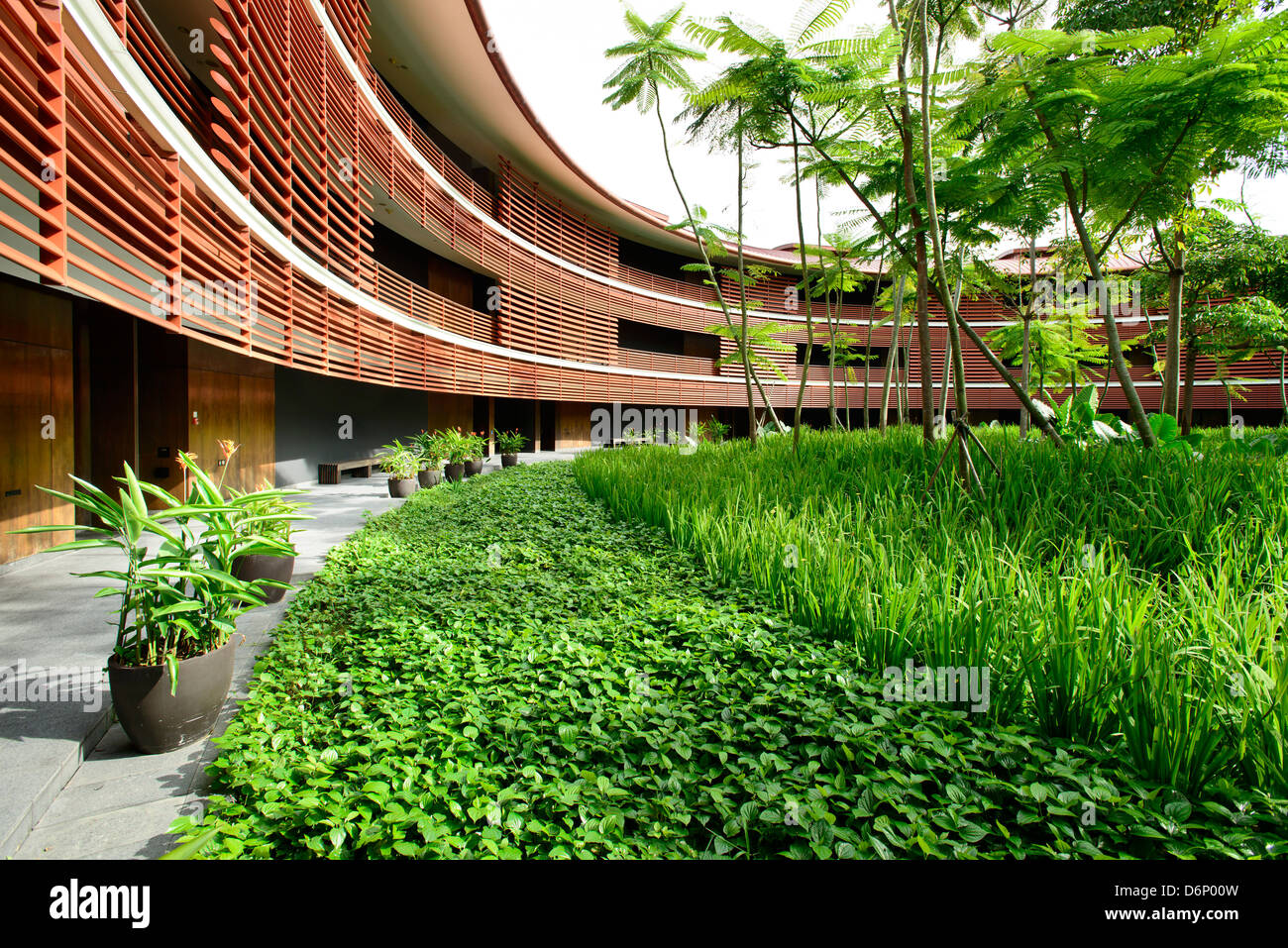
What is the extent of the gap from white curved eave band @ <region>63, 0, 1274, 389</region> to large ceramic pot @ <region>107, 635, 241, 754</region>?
191 inches

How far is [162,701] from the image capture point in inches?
106

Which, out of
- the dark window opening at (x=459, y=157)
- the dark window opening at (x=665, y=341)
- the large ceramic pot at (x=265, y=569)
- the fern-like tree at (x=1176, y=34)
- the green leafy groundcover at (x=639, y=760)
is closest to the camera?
the green leafy groundcover at (x=639, y=760)

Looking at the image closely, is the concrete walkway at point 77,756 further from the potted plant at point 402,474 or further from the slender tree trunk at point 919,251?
the potted plant at point 402,474

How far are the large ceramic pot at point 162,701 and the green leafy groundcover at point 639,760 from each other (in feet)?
0.65

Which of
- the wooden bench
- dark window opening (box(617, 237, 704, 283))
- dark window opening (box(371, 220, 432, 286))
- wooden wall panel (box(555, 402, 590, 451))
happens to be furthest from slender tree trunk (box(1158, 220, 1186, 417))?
dark window opening (box(617, 237, 704, 283))

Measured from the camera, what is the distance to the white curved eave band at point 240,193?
4.92 meters

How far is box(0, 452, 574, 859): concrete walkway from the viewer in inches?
85.7

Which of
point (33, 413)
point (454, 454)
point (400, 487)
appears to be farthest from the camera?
point (454, 454)

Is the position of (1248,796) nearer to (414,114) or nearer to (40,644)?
(40,644)

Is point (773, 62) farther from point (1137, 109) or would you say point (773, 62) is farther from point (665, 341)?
point (665, 341)

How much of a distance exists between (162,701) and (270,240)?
7.47m

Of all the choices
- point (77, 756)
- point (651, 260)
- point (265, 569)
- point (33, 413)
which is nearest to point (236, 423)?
point (33, 413)

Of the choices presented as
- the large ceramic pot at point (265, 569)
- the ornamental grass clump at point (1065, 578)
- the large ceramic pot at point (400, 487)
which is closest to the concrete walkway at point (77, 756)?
the large ceramic pot at point (265, 569)
